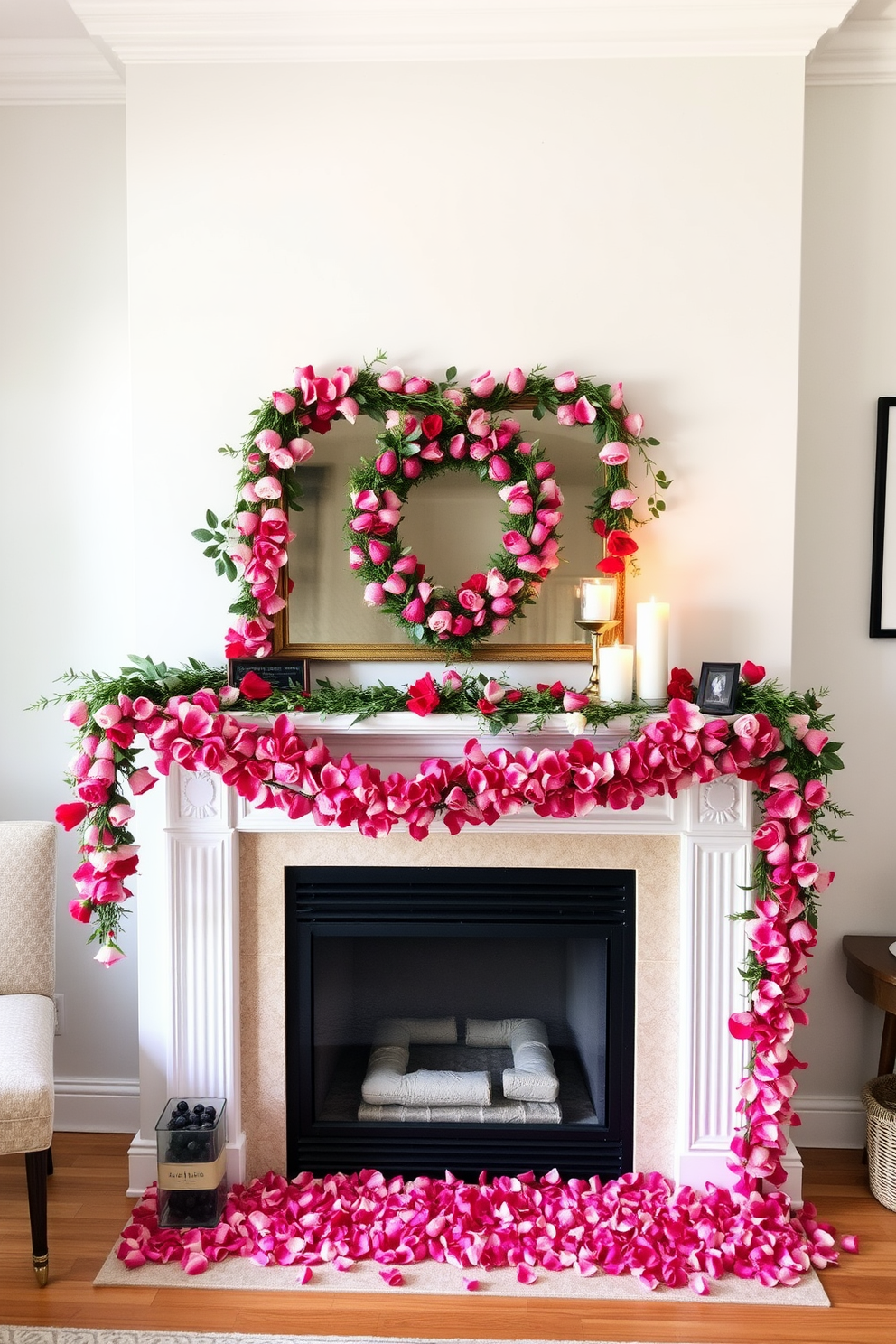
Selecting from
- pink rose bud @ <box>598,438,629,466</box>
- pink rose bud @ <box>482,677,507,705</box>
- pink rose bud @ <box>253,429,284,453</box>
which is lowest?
pink rose bud @ <box>482,677,507,705</box>

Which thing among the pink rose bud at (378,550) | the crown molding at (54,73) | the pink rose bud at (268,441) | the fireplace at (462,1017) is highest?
the crown molding at (54,73)

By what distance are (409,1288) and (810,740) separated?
58.4 inches

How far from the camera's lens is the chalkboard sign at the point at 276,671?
2365 mm

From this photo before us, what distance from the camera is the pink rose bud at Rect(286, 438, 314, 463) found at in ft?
7.70

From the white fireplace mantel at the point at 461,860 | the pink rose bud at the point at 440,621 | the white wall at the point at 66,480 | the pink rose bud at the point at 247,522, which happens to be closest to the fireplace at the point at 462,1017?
the white fireplace mantel at the point at 461,860

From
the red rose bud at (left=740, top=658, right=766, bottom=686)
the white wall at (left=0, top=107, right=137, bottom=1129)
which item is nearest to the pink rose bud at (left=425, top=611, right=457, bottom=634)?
the red rose bud at (left=740, top=658, right=766, bottom=686)

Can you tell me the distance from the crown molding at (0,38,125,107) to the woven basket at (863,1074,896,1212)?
11.0 ft

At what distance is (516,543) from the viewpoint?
2.33 metres

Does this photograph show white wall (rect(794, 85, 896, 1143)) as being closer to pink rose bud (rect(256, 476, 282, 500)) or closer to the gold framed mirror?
the gold framed mirror

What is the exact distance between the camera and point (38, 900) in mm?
2494

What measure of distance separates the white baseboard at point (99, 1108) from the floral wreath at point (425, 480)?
4.59 ft

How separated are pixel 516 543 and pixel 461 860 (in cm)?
79

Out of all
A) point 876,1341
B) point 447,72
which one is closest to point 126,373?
point 447,72

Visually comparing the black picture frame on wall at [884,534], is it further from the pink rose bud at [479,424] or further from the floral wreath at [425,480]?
the pink rose bud at [479,424]
